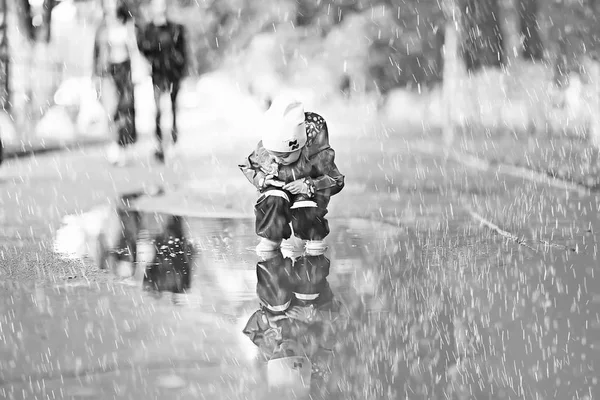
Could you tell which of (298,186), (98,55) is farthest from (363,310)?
(98,55)

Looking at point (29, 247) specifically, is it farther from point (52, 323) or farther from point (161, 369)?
point (161, 369)

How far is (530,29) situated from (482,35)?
227 cm

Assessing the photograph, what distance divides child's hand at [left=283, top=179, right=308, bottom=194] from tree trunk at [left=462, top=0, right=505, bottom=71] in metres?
16.6

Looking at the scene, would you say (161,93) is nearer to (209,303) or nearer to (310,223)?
(310,223)

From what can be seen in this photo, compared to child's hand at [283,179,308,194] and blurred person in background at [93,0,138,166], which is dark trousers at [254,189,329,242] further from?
blurred person in background at [93,0,138,166]

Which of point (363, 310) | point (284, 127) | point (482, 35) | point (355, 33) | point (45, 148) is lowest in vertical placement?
point (363, 310)

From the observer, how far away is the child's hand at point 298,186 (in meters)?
7.39

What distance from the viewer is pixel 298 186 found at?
740 cm

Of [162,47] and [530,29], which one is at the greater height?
[530,29]

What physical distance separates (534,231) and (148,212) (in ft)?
11.5

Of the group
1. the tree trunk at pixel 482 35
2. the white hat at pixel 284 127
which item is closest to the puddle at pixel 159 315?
the white hat at pixel 284 127

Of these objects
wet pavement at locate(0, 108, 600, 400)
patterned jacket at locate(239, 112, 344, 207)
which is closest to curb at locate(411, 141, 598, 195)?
wet pavement at locate(0, 108, 600, 400)

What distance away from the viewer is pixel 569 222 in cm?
915

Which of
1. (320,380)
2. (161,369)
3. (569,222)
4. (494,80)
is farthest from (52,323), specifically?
(494,80)
